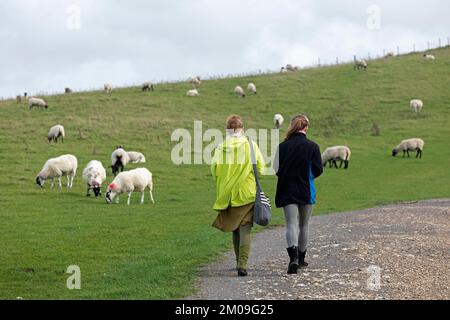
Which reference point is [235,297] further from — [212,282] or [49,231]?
[49,231]

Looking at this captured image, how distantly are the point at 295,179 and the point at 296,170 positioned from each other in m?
0.16

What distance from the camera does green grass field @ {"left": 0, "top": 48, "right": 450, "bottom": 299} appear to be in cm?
1360

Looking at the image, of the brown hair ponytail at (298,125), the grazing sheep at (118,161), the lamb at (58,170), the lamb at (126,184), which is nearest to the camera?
the brown hair ponytail at (298,125)

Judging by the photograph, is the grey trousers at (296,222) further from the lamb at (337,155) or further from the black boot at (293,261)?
the lamb at (337,155)

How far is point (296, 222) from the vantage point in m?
12.1

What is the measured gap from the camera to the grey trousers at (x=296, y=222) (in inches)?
475

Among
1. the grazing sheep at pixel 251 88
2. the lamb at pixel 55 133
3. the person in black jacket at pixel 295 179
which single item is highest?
the grazing sheep at pixel 251 88

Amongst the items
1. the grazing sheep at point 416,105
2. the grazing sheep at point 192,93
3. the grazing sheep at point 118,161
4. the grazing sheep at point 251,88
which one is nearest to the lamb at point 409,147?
the grazing sheep at point 416,105

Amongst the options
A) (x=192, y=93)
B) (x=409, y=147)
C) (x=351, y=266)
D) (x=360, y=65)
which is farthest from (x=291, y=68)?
(x=351, y=266)

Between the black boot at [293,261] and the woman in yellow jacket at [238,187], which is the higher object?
the woman in yellow jacket at [238,187]

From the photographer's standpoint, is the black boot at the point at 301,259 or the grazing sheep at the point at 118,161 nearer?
the black boot at the point at 301,259

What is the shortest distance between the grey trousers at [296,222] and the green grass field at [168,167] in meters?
1.86

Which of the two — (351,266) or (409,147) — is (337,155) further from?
(351,266)
